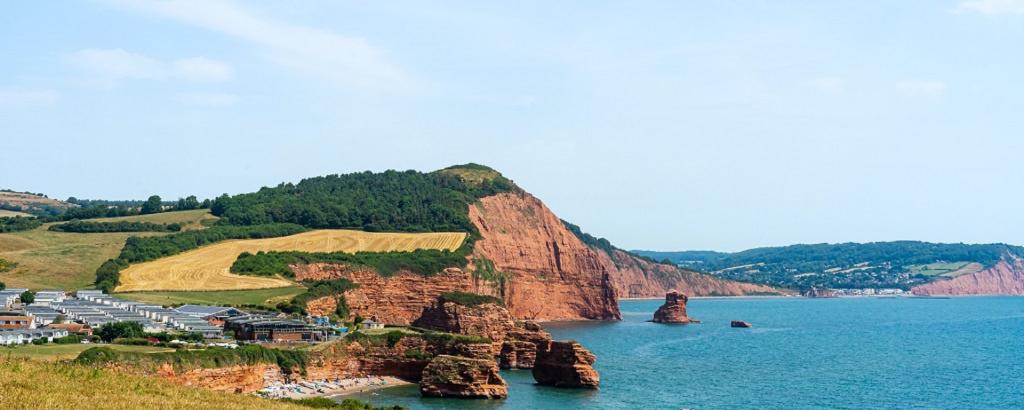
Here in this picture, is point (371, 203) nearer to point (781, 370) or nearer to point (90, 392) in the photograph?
point (781, 370)

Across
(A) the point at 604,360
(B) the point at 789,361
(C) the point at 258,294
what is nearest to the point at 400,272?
(C) the point at 258,294

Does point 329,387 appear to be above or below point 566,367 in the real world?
below

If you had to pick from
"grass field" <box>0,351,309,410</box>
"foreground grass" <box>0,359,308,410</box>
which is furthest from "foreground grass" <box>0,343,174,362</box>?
"foreground grass" <box>0,359,308,410</box>

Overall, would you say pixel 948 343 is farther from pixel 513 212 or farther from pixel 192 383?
pixel 192 383

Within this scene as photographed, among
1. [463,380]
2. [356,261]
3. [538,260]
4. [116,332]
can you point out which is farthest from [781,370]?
[538,260]

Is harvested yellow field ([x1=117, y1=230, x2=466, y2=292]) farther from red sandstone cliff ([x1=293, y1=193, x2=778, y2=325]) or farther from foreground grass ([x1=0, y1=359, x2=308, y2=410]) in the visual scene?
foreground grass ([x1=0, y1=359, x2=308, y2=410])
